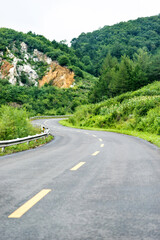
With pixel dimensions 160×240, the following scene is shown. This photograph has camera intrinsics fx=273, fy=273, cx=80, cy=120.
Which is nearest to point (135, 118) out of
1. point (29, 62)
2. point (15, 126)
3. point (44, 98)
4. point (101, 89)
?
point (15, 126)

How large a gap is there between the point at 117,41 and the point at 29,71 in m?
68.2

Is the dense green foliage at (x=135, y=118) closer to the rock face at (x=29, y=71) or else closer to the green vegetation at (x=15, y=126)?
the green vegetation at (x=15, y=126)

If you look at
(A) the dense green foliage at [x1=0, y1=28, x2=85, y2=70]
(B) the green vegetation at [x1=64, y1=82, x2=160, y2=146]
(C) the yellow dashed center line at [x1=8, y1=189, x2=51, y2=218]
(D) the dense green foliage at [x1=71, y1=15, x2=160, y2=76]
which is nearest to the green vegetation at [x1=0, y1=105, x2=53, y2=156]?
(B) the green vegetation at [x1=64, y1=82, x2=160, y2=146]

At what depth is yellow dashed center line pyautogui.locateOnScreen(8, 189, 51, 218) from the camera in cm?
393

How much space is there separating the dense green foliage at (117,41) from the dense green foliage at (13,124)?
108213 millimetres

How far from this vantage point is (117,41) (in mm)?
147000

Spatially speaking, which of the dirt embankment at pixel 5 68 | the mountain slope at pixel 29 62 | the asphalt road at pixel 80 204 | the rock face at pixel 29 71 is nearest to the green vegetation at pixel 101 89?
the mountain slope at pixel 29 62

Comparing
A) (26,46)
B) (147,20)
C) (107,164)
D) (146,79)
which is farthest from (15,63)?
(147,20)

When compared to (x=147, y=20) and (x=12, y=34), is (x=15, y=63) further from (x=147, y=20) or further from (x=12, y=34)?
(x=147, y=20)

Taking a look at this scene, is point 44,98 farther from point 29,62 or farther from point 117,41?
Answer: point 117,41

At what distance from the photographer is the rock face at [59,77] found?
314 ft

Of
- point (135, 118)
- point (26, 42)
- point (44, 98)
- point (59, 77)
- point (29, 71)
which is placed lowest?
point (135, 118)

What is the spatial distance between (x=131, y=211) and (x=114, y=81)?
67.7 metres

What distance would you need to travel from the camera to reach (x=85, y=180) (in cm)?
629
